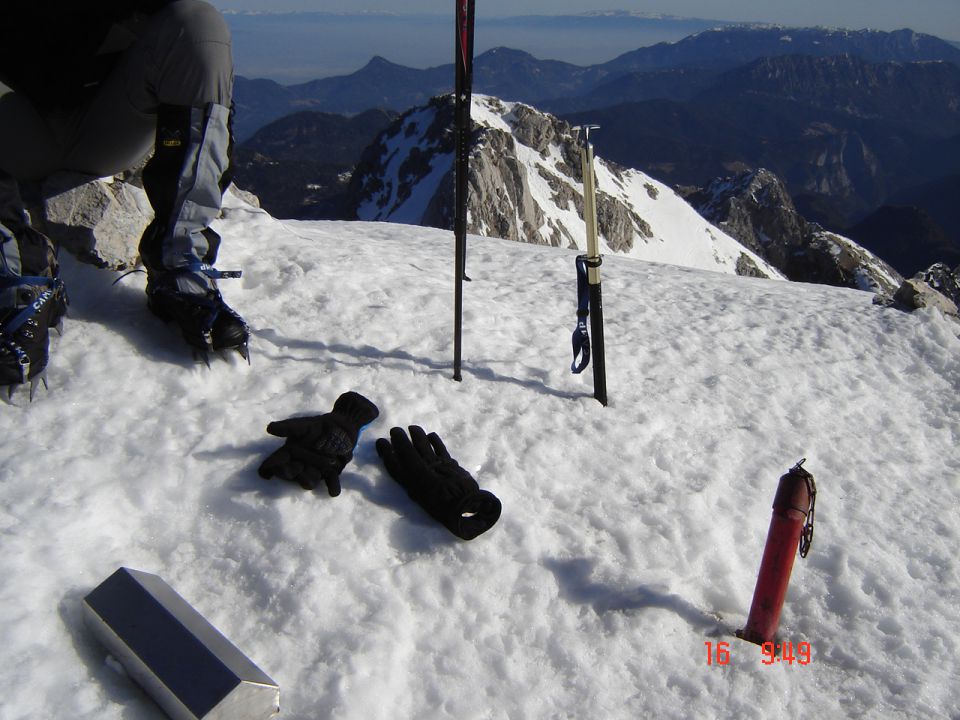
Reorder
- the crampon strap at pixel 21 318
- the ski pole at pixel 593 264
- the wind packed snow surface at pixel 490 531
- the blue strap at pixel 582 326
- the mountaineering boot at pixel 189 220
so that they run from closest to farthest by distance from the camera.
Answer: the wind packed snow surface at pixel 490 531
the crampon strap at pixel 21 318
the mountaineering boot at pixel 189 220
the ski pole at pixel 593 264
the blue strap at pixel 582 326

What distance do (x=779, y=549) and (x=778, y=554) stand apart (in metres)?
0.03

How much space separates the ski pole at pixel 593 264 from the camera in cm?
432

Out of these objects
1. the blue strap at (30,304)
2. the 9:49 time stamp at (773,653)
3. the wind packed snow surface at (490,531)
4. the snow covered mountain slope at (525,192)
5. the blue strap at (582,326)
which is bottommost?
the snow covered mountain slope at (525,192)

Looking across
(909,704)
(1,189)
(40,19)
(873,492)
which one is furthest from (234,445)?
(873,492)

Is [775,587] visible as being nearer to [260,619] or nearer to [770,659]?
[770,659]

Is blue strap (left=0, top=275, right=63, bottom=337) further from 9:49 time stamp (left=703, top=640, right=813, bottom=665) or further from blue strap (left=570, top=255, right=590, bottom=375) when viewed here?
9:49 time stamp (left=703, top=640, right=813, bottom=665)

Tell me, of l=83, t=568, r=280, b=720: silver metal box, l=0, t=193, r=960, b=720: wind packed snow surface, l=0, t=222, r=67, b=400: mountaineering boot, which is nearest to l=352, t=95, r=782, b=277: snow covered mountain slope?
l=0, t=193, r=960, b=720: wind packed snow surface

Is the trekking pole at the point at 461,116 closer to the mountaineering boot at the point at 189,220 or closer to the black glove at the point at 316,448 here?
the black glove at the point at 316,448

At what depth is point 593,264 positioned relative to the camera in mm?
4715

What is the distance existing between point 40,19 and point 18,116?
2.05ft

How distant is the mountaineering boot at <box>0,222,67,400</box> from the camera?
369cm

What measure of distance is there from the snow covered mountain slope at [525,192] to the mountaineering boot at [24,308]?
247ft

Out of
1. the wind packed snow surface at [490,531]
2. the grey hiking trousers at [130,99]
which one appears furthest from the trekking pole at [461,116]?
the grey hiking trousers at [130,99]

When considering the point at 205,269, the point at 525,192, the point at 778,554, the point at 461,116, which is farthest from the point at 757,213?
the point at 778,554
